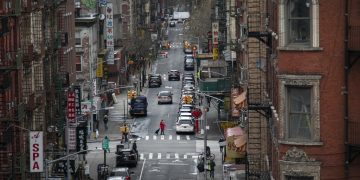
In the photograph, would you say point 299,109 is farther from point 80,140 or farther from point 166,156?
point 166,156

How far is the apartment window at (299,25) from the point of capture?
34.8m

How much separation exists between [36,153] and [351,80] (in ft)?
79.1

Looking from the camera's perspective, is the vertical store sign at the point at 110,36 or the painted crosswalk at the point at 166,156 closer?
the painted crosswalk at the point at 166,156

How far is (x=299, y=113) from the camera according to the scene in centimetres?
3562

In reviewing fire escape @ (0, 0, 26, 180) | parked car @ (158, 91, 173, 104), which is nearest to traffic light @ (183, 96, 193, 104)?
parked car @ (158, 91, 173, 104)

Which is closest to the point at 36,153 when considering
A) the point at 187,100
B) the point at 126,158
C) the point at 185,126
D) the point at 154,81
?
the point at 126,158

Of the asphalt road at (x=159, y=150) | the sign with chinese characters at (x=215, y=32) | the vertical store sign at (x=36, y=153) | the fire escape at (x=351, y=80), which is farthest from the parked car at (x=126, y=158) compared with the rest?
the sign with chinese characters at (x=215, y=32)

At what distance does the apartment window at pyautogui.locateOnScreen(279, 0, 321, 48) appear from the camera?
34.8 meters

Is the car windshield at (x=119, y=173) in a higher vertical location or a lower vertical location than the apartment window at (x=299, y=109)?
lower

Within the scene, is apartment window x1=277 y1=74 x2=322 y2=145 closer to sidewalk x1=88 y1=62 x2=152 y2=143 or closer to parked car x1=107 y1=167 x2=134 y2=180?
parked car x1=107 y1=167 x2=134 y2=180

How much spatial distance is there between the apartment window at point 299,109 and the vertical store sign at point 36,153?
2164cm

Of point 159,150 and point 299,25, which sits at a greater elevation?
point 299,25

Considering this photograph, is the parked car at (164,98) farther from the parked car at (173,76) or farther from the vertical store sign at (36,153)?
the vertical store sign at (36,153)

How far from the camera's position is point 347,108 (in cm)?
3512
